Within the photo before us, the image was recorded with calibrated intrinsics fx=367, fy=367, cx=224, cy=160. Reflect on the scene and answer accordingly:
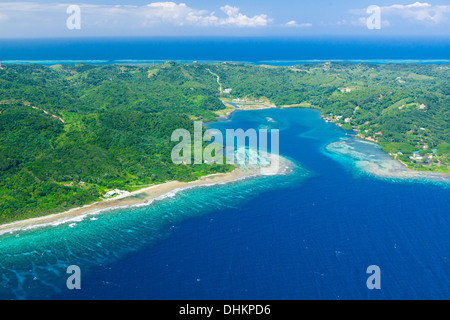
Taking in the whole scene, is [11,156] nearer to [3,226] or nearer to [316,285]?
[3,226]

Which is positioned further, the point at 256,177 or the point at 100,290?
the point at 256,177

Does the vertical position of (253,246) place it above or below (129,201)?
below

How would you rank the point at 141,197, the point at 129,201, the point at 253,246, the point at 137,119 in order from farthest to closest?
the point at 137,119
the point at 141,197
the point at 129,201
the point at 253,246

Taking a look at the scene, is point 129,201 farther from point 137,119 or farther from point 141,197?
point 137,119

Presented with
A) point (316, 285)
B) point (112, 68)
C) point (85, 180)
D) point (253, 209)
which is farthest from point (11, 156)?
point (112, 68)

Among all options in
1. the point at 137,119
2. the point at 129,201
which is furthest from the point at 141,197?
the point at 137,119
